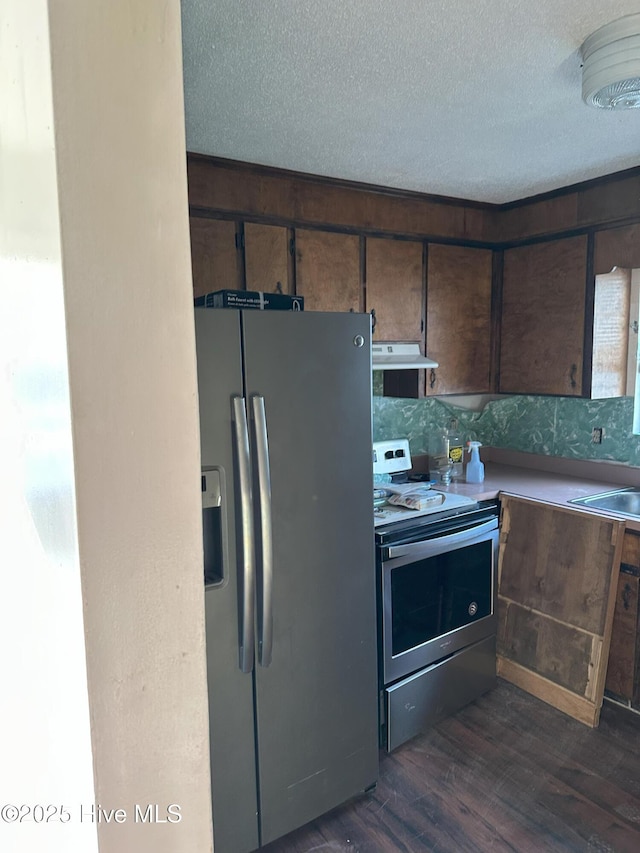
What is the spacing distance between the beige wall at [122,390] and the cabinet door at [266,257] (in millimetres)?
1537

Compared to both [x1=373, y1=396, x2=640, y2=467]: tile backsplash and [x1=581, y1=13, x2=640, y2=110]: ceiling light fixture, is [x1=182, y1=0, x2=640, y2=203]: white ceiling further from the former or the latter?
[x1=373, y1=396, x2=640, y2=467]: tile backsplash

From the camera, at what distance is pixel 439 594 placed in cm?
238

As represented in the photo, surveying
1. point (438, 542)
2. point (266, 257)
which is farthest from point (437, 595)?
point (266, 257)

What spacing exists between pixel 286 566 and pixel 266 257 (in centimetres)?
134

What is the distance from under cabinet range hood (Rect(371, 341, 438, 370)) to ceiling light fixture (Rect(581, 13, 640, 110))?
52.7 inches

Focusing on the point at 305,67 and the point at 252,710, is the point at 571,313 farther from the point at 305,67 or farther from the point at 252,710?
the point at 252,710

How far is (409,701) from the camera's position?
7.44 feet

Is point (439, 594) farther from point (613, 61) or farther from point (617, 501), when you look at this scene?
point (613, 61)

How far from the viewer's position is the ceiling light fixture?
136cm

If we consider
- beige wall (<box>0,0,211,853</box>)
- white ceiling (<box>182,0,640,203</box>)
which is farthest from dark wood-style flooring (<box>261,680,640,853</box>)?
white ceiling (<box>182,0,640,203</box>)

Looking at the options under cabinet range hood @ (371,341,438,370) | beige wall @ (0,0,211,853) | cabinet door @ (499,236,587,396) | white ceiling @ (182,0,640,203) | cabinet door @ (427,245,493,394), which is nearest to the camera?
beige wall @ (0,0,211,853)

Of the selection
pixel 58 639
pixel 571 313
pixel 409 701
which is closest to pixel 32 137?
pixel 58 639

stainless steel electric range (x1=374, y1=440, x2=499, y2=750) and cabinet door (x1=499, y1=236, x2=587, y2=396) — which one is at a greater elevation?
cabinet door (x1=499, y1=236, x2=587, y2=396)

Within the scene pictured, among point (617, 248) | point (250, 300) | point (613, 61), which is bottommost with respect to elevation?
point (250, 300)
